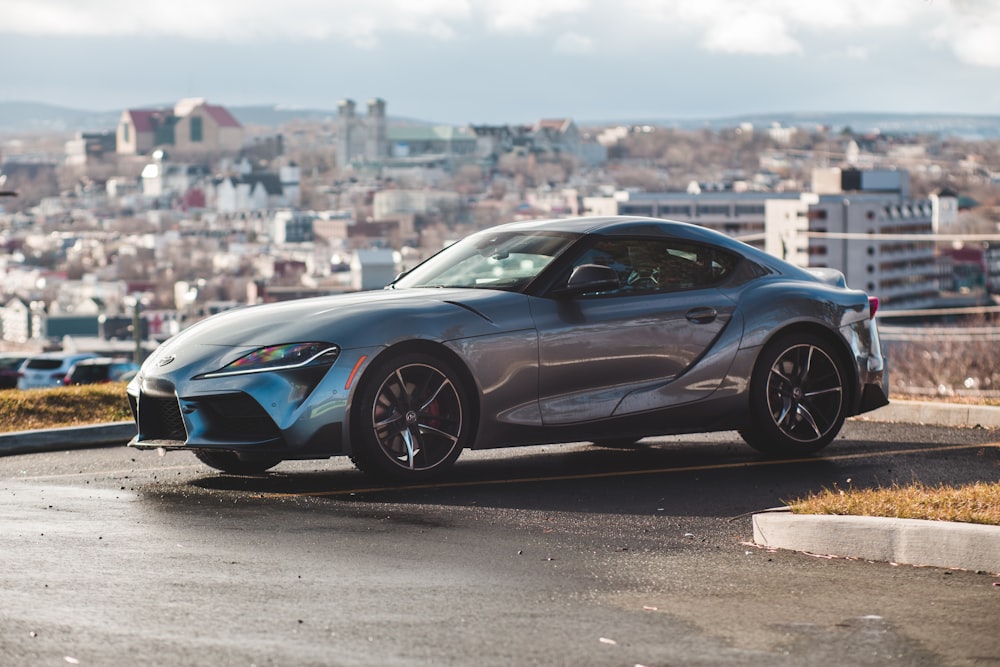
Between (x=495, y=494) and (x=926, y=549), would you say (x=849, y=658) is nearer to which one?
(x=926, y=549)

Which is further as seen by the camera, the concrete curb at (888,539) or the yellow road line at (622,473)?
the yellow road line at (622,473)

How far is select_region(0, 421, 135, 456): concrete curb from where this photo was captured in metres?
10.4

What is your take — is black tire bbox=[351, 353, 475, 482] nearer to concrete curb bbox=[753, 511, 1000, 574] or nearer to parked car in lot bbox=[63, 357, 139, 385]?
concrete curb bbox=[753, 511, 1000, 574]

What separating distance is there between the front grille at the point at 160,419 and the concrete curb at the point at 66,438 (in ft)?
7.82

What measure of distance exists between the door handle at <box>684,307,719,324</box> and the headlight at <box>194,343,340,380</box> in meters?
2.15

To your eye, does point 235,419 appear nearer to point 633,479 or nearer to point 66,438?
point 633,479

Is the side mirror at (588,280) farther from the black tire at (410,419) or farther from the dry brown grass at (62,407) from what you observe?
the dry brown grass at (62,407)

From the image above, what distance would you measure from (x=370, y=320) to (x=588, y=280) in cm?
124

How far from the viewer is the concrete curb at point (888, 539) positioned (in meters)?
6.01

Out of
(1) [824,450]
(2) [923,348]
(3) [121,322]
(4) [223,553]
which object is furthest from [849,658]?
(3) [121,322]

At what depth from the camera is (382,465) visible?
8164 millimetres

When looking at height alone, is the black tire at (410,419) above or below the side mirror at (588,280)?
below

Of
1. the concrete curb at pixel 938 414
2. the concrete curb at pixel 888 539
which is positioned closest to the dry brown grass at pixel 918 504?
the concrete curb at pixel 888 539

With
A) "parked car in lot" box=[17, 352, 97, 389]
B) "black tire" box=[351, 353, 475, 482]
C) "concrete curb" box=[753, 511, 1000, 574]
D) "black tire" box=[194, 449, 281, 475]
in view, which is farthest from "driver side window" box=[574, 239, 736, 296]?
"parked car in lot" box=[17, 352, 97, 389]
